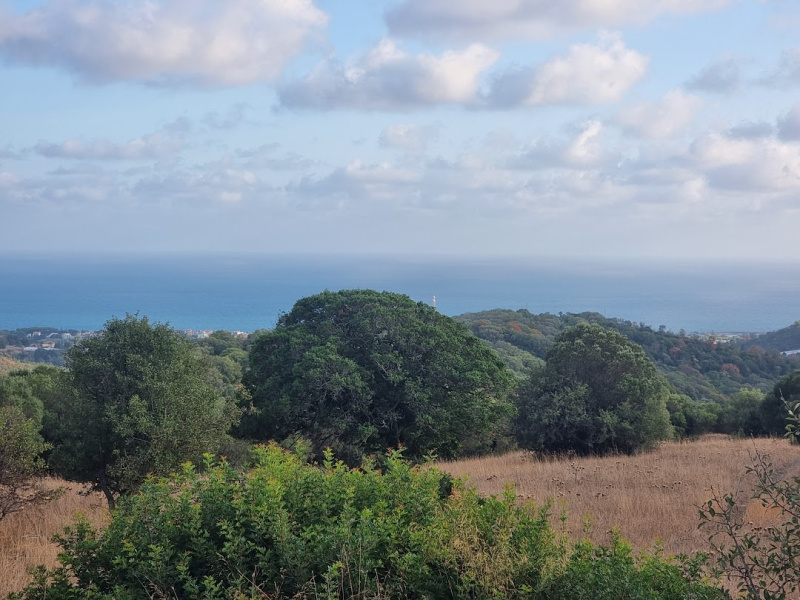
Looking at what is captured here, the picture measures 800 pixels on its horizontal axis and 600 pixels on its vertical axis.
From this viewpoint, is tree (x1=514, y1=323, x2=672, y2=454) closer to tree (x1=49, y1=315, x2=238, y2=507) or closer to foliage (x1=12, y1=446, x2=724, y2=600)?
tree (x1=49, y1=315, x2=238, y2=507)

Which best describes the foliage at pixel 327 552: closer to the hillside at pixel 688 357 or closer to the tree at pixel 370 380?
the tree at pixel 370 380

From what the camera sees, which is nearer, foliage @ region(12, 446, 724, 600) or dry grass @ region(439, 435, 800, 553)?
foliage @ region(12, 446, 724, 600)

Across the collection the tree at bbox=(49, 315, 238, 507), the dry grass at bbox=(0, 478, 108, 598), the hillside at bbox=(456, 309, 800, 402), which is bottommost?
the hillside at bbox=(456, 309, 800, 402)

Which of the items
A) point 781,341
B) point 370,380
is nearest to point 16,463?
point 370,380

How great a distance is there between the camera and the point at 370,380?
18203mm

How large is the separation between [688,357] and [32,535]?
60.7m

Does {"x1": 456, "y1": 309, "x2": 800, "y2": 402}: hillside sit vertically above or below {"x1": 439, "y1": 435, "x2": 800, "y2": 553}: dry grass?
below

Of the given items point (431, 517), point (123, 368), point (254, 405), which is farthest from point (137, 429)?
point (431, 517)

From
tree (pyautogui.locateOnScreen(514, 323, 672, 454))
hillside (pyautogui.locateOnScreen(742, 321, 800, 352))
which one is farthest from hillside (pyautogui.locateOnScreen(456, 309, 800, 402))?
tree (pyautogui.locateOnScreen(514, 323, 672, 454))

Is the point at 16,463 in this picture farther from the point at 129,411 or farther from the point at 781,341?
the point at 781,341

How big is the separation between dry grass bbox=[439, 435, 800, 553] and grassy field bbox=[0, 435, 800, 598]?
0.01 meters

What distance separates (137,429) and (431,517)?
794 cm

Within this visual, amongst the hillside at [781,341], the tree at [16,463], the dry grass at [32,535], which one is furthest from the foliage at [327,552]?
the hillside at [781,341]

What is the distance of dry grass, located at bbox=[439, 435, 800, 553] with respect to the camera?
989 centimetres
